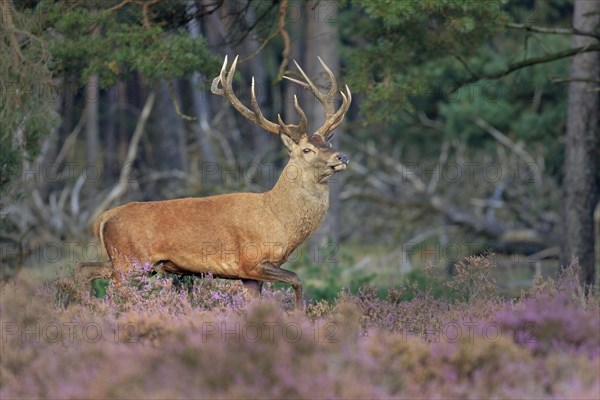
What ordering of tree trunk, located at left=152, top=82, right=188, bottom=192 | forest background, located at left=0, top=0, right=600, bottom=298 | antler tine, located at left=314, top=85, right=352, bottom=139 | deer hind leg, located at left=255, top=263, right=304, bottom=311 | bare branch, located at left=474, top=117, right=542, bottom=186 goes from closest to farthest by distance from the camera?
deer hind leg, located at left=255, top=263, right=304, bottom=311
antler tine, located at left=314, top=85, right=352, bottom=139
forest background, located at left=0, top=0, right=600, bottom=298
bare branch, located at left=474, top=117, right=542, bottom=186
tree trunk, located at left=152, top=82, right=188, bottom=192

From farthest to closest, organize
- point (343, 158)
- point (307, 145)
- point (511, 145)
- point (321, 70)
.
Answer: point (511, 145), point (321, 70), point (307, 145), point (343, 158)

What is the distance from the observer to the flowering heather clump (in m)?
5.85

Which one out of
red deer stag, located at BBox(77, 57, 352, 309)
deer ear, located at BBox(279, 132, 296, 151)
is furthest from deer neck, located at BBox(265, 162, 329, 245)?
deer ear, located at BBox(279, 132, 296, 151)

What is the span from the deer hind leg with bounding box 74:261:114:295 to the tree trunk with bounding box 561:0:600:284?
6429mm

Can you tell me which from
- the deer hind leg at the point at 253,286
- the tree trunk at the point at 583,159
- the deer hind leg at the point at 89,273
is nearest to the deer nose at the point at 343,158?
the deer hind leg at the point at 253,286

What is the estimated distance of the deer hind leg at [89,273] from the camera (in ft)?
30.1

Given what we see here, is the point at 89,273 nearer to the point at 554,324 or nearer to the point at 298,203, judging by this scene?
the point at 298,203

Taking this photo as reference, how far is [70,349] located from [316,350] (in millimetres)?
1629

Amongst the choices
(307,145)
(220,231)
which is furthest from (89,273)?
(307,145)

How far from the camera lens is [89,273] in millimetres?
9375

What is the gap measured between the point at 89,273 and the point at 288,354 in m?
3.85

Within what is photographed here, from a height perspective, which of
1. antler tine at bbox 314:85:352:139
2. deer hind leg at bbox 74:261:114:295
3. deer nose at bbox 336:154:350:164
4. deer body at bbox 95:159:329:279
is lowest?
deer hind leg at bbox 74:261:114:295

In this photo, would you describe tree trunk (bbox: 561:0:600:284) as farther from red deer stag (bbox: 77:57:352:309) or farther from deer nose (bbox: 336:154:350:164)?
deer nose (bbox: 336:154:350:164)

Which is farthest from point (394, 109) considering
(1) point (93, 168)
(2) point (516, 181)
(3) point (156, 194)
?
(1) point (93, 168)
